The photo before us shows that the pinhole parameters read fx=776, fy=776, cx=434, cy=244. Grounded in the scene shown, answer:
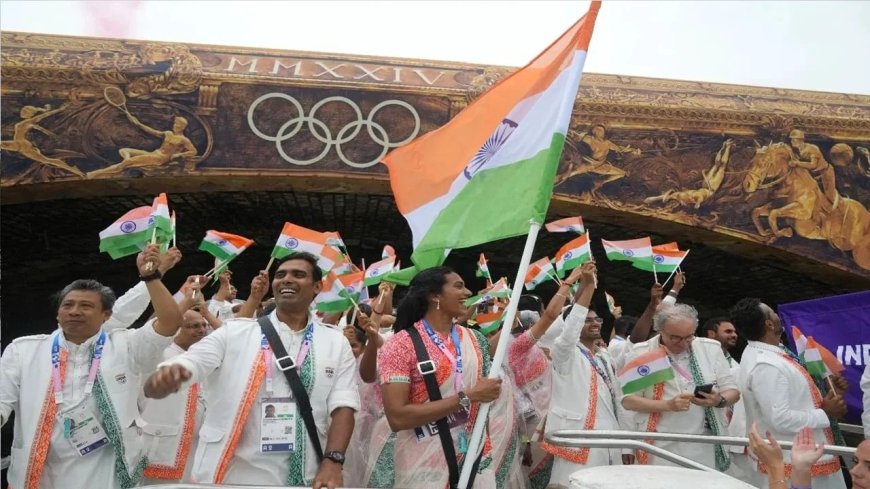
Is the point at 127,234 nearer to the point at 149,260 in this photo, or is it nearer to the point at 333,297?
the point at 149,260

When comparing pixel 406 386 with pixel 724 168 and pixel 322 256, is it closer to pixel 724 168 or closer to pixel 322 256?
pixel 322 256

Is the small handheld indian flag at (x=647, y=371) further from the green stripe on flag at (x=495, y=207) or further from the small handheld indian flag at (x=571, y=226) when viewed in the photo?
the small handheld indian flag at (x=571, y=226)

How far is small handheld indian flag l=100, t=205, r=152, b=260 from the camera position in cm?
468

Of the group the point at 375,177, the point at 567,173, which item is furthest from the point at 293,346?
the point at 567,173

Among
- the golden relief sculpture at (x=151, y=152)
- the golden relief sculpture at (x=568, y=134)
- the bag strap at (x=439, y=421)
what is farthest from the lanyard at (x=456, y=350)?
the golden relief sculpture at (x=151, y=152)

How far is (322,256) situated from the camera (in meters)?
6.04

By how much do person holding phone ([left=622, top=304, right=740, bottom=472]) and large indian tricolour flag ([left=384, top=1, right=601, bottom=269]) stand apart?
1820 millimetres

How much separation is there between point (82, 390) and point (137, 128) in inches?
276

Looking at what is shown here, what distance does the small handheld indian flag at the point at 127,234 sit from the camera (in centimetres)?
468

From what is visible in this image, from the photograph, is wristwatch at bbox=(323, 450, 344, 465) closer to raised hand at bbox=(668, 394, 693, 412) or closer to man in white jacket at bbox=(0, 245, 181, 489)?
man in white jacket at bbox=(0, 245, 181, 489)

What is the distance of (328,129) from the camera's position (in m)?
10.2

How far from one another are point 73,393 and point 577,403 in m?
2.81

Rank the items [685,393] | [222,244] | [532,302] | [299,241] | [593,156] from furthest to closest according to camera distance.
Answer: [593,156] < [532,302] < [222,244] < [299,241] < [685,393]

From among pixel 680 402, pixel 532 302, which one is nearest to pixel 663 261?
pixel 532 302
